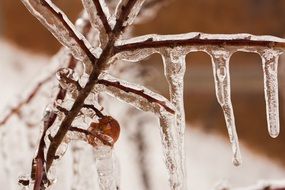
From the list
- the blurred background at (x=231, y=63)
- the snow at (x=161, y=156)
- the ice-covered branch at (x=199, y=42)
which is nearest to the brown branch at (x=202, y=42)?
the ice-covered branch at (x=199, y=42)

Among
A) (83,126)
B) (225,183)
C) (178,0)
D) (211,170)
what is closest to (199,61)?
(178,0)

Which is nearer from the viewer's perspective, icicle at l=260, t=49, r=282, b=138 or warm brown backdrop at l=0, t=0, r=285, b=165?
icicle at l=260, t=49, r=282, b=138

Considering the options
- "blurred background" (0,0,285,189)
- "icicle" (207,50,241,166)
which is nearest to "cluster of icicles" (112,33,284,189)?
"icicle" (207,50,241,166)

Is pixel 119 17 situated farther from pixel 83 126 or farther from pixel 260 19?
pixel 260 19

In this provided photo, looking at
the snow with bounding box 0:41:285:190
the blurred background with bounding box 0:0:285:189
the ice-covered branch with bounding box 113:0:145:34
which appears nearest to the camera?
the ice-covered branch with bounding box 113:0:145:34

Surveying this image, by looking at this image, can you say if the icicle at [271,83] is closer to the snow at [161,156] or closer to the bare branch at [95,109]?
the bare branch at [95,109]

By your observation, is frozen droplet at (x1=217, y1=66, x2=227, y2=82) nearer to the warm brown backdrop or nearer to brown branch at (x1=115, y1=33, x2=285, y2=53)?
brown branch at (x1=115, y1=33, x2=285, y2=53)
